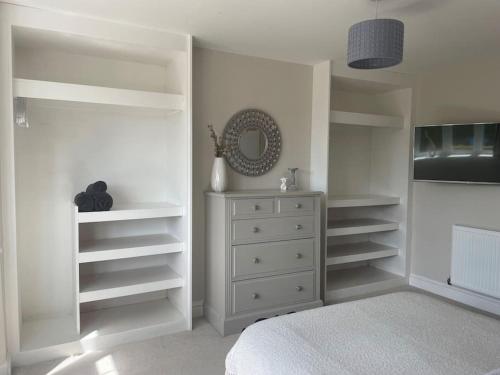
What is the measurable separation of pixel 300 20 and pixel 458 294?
119 inches

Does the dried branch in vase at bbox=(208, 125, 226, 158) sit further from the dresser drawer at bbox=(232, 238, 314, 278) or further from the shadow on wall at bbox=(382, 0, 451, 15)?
the shadow on wall at bbox=(382, 0, 451, 15)

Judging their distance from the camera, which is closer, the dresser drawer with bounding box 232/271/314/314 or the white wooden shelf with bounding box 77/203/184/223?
the white wooden shelf with bounding box 77/203/184/223

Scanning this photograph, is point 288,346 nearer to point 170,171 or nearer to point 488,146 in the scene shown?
point 170,171

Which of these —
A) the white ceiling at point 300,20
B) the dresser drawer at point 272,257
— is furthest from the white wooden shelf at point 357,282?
the white ceiling at point 300,20

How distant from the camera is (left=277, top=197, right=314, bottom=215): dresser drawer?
3.19 meters

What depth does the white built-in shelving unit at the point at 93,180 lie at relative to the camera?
262 centimetres

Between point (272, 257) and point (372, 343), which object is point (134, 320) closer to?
point (272, 257)

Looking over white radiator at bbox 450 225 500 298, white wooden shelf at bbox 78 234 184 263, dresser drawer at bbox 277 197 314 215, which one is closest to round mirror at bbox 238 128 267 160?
dresser drawer at bbox 277 197 314 215

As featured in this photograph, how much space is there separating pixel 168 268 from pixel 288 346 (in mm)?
1982

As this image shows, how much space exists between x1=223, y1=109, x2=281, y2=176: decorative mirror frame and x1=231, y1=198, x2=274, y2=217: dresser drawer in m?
0.46

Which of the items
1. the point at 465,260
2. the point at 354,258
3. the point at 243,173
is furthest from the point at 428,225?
the point at 243,173

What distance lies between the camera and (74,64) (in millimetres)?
3000

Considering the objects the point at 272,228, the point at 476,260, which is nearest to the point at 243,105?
the point at 272,228

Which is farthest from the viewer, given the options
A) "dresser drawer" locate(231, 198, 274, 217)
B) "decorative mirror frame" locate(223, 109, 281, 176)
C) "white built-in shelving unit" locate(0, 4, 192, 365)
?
"decorative mirror frame" locate(223, 109, 281, 176)
